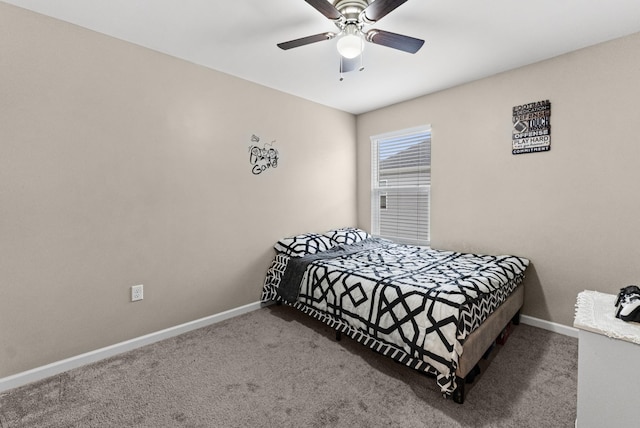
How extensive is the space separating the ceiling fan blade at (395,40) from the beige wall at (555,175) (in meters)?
1.54

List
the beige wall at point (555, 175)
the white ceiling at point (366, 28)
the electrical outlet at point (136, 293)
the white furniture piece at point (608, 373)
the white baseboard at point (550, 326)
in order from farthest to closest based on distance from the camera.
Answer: the white baseboard at point (550, 326), the electrical outlet at point (136, 293), the beige wall at point (555, 175), the white ceiling at point (366, 28), the white furniture piece at point (608, 373)

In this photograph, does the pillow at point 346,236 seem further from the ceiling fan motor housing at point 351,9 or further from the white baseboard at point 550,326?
the ceiling fan motor housing at point 351,9

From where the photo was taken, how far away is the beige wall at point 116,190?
1.84 m

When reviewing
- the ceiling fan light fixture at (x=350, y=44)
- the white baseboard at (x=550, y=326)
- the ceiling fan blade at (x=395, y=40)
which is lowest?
the white baseboard at (x=550, y=326)

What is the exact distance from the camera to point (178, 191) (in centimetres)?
251

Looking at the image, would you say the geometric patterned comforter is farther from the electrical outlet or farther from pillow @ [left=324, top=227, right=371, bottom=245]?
the electrical outlet

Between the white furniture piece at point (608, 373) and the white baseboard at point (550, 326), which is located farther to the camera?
the white baseboard at point (550, 326)

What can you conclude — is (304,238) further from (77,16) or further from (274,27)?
(77,16)

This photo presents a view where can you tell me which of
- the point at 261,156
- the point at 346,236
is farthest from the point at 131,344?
the point at 346,236

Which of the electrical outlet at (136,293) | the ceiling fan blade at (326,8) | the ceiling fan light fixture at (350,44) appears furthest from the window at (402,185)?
the electrical outlet at (136,293)

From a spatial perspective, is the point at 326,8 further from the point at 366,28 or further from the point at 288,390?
the point at 288,390

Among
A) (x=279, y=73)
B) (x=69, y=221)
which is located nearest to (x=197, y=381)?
(x=69, y=221)

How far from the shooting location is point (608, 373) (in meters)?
1.27

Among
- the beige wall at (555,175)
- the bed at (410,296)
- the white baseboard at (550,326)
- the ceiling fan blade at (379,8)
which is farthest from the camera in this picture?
the white baseboard at (550,326)
